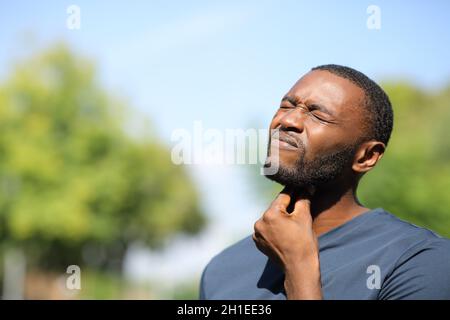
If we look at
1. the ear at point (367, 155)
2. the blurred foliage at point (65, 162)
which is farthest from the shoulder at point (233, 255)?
the blurred foliage at point (65, 162)

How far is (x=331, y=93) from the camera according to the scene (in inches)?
119

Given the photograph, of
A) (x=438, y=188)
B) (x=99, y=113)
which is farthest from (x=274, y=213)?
(x=99, y=113)

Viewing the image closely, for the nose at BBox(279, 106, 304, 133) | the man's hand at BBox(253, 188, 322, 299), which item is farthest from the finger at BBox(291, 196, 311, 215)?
the nose at BBox(279, 106, 304, 133)

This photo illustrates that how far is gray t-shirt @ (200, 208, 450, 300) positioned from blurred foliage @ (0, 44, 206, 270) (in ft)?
90.8

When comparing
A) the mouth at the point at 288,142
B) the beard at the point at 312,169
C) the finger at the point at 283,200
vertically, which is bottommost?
the finger at the point at 283,200

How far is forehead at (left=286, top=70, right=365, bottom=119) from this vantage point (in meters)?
2.97

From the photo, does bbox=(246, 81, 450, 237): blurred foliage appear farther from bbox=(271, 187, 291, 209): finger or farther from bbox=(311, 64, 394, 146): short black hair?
bbox=(271, 187, 291, 209): finger

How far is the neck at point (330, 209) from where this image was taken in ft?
10.2

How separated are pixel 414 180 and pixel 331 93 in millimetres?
23280

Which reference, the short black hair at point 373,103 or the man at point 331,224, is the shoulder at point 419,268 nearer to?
the man at point 331,224

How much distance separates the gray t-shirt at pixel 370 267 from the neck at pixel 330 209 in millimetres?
57

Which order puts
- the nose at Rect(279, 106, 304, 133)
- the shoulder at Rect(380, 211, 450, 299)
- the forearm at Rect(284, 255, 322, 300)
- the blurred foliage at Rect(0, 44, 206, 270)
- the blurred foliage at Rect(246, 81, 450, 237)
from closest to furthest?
the forearm at Rect(284, 255, 322, 300)
the shoulder at Rect(380, 211, 450, 299)
the nose at Rect(279, 106, 304, 133)
the blurred foliage at Rect(246, 81, 450, 237)
the blurred foliage at Rect(0, 44, 206, 270)

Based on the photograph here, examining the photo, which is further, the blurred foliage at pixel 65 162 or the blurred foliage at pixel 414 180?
the blurred foliage at pixel 65 162
